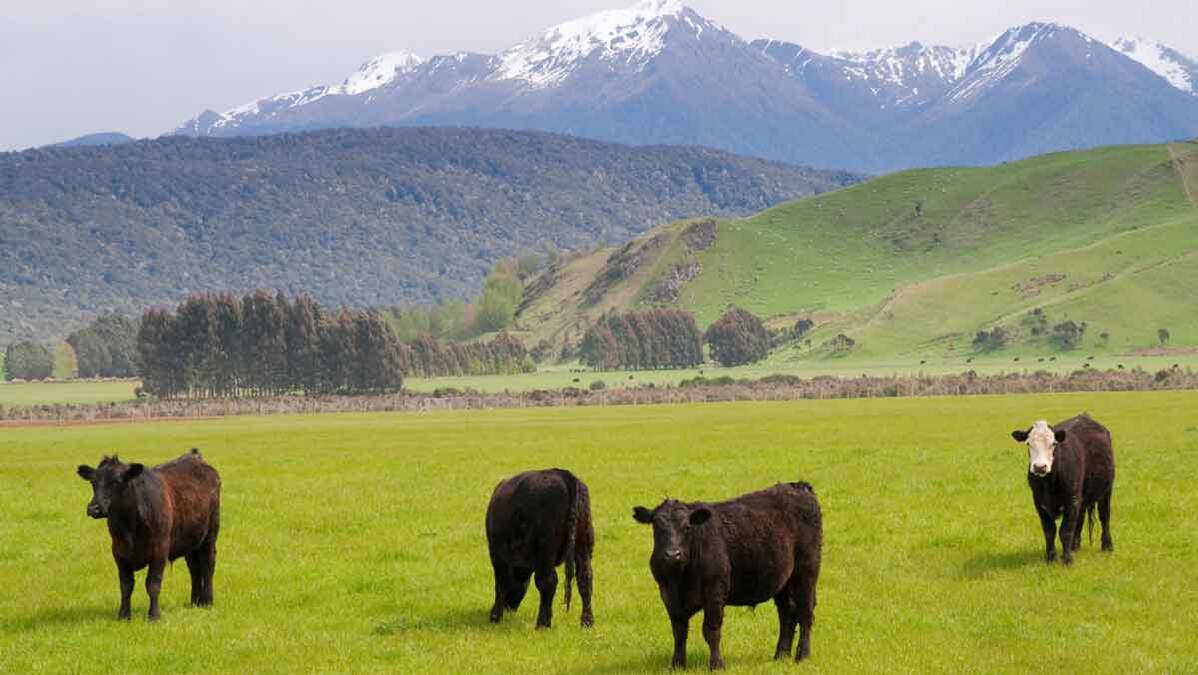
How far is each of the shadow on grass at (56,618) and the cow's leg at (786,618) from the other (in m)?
10.5

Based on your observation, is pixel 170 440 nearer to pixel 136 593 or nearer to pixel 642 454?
pixel 642 454

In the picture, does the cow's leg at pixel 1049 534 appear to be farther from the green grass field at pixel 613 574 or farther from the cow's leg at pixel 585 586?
the cow's leg at pixel 585 586

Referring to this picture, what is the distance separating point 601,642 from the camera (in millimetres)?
18766

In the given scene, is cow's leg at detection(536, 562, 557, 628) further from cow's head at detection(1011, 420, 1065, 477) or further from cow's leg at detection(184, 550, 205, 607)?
cow's head at detection(1011, 420, 1065, 477)

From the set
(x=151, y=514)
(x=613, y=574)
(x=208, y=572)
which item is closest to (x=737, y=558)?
(x=613, y=574)

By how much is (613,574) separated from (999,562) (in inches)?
288

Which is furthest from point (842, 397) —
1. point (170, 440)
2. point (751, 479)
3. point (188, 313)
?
point (188, 313)

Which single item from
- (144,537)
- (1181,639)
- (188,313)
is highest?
(188,313)

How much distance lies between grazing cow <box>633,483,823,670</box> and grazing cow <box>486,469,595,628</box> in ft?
9.64

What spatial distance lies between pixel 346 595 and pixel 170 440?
173ft

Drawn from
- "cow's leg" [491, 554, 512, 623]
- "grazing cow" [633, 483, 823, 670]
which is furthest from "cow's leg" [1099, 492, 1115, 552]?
"cow's leg" [491, 554, 512, 623]

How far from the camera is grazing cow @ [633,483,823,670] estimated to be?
16.2 metres

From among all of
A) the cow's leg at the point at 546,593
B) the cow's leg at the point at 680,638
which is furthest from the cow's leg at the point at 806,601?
the cow's leg at the point at 546,593

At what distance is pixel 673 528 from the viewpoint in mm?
16031
